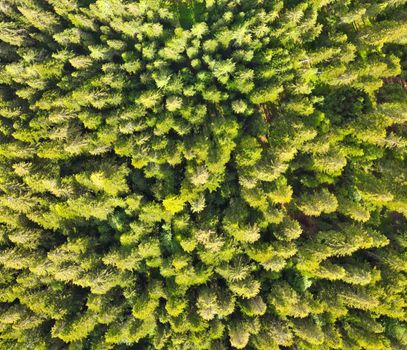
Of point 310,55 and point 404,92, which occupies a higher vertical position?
point 310,55

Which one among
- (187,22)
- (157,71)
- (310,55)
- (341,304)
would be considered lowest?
(341,304)

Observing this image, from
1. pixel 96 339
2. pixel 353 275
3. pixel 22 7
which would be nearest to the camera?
pixel 353 275

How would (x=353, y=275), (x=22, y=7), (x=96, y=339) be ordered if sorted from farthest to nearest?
(x=22, y=7)
(x=96, y=339)
(x=353, y=275)

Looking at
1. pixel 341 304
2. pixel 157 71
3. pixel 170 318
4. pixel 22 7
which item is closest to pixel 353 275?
pixel 341 304

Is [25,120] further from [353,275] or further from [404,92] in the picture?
[404,92]

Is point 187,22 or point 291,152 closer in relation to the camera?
point 291,152

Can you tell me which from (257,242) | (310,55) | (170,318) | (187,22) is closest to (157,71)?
(187,22)
